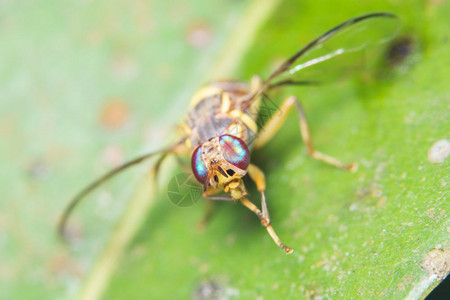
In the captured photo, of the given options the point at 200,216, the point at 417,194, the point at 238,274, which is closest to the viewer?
the point at 417,194

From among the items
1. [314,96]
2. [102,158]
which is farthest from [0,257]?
[314,96]

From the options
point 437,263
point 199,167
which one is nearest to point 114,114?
point 199,167

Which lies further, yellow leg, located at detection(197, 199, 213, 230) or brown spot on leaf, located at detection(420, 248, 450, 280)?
yellow leg, located at detection(197, 199, 213, 230)

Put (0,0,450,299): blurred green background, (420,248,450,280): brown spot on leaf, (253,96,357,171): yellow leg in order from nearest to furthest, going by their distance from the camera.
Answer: (420,248,450,280): brown spot on leaf → (0,0,450,299): blurred green background → (253,96,357,171): yellow leg

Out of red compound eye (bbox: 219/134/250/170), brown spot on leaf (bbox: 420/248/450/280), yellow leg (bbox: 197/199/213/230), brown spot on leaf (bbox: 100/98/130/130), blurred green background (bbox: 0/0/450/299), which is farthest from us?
brown spot on leaf (bbox: 100/98/130/130)

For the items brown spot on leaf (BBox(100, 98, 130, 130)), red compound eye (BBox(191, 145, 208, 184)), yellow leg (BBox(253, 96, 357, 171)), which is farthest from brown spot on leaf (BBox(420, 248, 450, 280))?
brown spot on leaf (BBox(100, 98, 130, 130))

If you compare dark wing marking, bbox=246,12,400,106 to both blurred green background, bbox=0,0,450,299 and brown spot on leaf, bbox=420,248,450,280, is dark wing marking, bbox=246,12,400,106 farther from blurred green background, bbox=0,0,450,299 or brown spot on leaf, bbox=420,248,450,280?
brown spot on leaf, bbox=420,248,450,280

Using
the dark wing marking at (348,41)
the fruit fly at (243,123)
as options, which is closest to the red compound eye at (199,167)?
the fruit fly at (243,123)

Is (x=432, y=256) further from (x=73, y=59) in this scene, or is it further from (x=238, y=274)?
(x=73, y=59)
